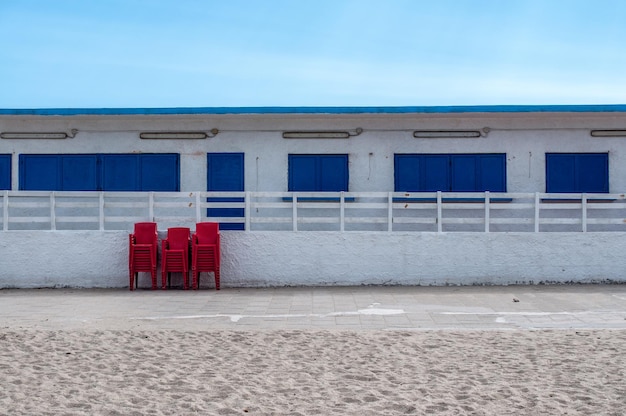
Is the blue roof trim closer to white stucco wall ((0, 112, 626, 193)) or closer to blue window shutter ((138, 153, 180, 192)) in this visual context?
white stucco wall ((0, 112, 626, 193))

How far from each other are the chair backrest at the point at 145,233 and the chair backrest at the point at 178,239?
0.32 metres

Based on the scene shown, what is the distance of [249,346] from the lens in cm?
752

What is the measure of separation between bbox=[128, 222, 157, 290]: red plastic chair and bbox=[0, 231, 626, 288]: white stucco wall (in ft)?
1.64

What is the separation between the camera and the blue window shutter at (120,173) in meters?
15.9

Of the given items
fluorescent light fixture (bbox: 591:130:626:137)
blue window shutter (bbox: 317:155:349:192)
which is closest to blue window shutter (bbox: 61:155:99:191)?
blue window shutter (bbox: 317:155:349:192)

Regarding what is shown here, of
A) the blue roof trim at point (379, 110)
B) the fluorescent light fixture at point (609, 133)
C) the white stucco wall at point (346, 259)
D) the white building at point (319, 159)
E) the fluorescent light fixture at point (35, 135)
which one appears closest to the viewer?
Result: the white stucco wall at point (346, 259)

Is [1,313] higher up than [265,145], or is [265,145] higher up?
[265,145]

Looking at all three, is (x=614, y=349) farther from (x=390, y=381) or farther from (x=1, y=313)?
(x=1, y=313)

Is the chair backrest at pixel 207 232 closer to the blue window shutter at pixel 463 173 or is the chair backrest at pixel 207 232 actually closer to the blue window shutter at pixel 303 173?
the blue window shutter at pixel 303 173

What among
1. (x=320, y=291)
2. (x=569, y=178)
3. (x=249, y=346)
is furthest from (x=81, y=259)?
(x=569, y=178)

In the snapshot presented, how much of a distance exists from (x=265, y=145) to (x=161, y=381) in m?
10.3

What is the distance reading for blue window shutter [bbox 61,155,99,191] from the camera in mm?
15953

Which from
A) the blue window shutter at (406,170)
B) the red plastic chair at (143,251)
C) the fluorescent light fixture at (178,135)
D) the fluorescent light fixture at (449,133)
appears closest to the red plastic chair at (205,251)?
the red plastic chair at (143,251)

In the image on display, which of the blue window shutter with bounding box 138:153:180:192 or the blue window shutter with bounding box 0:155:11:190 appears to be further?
the blue window shutter with bounding box 0:155:11:190
